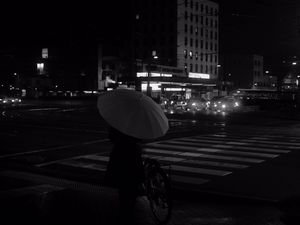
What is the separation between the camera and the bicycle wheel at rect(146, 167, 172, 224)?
6629mm

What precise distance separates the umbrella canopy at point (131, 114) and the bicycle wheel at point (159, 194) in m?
0.69

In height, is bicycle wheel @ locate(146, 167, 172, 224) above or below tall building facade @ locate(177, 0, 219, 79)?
below

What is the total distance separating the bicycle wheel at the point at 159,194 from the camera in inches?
261

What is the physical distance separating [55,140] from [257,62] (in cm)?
11935

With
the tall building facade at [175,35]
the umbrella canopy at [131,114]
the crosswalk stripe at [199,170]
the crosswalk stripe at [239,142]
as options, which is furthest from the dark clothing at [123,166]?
the tall building facade at [175,35]

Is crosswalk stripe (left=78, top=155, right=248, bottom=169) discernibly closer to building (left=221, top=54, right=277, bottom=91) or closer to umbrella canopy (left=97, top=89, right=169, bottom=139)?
umbrella canopy (left=97, top=89, right=169, bottom=139)

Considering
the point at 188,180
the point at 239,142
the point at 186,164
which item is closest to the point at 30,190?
the point at 188,180

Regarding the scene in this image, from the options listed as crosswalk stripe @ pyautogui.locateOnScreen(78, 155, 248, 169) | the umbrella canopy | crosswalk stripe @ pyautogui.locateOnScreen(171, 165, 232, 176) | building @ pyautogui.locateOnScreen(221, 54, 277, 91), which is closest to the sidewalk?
the umbrella canopy

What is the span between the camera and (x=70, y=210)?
7.27 meters

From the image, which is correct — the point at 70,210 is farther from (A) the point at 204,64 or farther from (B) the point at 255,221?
(A) the point at 204,64

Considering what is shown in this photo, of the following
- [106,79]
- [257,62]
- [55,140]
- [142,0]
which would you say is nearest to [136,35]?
[142,0]

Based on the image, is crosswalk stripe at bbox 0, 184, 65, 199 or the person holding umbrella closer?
the person holding umbrella

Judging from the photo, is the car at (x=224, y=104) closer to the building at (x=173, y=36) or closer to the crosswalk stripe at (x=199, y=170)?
the crosswalk stripe at (x=199, y=170)

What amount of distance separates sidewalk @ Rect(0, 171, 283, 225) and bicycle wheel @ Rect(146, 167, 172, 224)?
227mm
